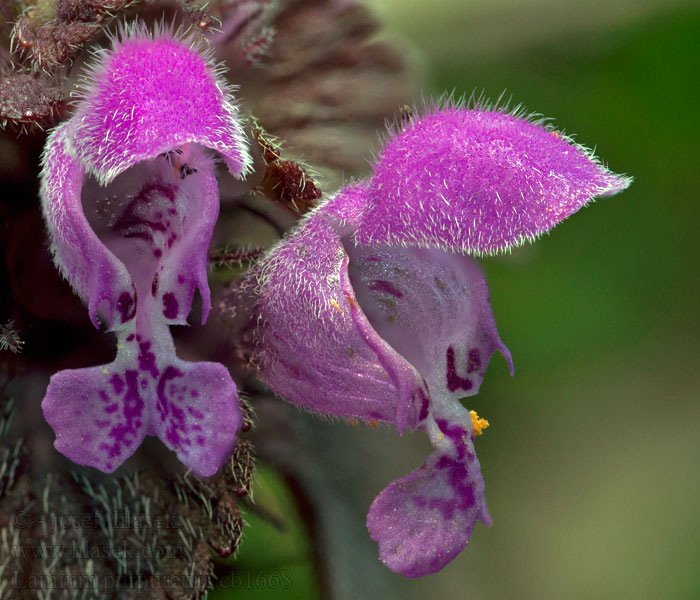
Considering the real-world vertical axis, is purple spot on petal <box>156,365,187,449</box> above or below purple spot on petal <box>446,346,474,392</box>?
below

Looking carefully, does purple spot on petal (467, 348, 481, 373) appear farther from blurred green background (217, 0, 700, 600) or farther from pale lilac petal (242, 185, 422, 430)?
blurred green background (217, 0, 700, 600)

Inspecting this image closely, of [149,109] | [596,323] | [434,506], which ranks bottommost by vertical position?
[596,323]

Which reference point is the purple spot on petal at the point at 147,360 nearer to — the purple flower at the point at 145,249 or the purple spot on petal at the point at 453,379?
the purple flower at the point at 145,249

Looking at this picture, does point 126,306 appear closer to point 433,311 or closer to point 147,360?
point 147,360

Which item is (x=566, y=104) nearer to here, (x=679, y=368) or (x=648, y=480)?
(x=679, y=368)

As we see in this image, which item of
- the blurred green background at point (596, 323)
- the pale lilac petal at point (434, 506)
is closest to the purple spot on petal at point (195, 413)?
the pale lilac petal at point (434, 506)

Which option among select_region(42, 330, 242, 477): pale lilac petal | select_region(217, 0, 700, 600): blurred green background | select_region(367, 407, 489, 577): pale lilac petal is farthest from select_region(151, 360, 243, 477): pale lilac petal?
select_region(217, 0, 700, 600): blurred green background

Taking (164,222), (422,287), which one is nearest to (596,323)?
(422,287)
